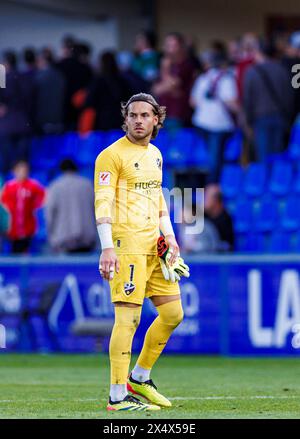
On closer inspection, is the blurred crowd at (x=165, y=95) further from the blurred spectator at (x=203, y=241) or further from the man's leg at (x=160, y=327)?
the man's leg at (x=160, y=327)

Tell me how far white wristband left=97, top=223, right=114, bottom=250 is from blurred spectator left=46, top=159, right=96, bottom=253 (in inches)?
335

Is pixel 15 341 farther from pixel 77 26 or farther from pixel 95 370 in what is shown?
pixel 77 26

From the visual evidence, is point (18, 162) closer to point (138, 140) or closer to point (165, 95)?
point (165, 95)

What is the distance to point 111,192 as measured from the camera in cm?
878

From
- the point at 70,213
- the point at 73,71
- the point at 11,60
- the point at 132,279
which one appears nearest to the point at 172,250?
the point at 132,279

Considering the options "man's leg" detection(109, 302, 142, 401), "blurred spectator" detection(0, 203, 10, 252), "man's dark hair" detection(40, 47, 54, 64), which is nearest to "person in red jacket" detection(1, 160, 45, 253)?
"blurred spectator" detection(0, 203, 10, 252)

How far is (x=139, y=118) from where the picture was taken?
29.2 feet

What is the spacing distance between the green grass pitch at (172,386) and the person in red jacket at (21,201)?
2.79 metres

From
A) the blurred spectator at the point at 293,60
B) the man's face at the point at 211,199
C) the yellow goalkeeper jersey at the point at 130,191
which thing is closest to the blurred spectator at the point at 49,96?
the blurred spectator at the point at 293,60

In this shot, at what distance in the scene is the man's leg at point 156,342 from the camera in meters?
9.05

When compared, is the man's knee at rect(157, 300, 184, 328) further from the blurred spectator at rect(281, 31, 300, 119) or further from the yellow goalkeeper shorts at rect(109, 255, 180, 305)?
the blurred spectator at rect(281, 31, 300, 119)

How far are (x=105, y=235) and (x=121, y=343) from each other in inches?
30.4

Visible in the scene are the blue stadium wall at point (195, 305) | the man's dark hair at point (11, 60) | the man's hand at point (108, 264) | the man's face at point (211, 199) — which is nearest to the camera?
the man's hand at point (108, 264)

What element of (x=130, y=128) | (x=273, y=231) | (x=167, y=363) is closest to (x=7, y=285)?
(x=167, y=363)
